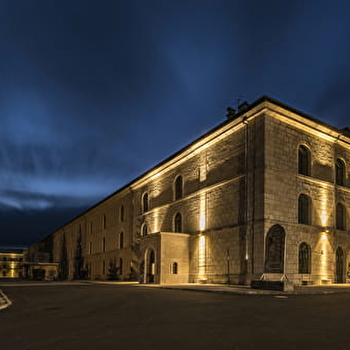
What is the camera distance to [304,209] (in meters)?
21.9

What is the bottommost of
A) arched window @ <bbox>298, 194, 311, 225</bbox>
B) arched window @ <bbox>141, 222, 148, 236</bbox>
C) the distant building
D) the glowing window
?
the distant building

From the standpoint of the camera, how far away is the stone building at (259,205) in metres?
20.0

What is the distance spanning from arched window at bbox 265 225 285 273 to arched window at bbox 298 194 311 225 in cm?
472

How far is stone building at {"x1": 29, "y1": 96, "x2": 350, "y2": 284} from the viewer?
65.5 feet

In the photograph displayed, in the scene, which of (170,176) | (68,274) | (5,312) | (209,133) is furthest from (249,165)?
(68,274)

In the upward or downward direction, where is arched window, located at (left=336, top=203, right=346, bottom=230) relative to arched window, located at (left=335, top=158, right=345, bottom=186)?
downward

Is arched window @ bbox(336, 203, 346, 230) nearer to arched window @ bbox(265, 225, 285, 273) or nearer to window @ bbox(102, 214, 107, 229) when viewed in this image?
arched window @ bbox(265, 225, 285, 273)

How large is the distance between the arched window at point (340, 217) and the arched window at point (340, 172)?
1.57 meters

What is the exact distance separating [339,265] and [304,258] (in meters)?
3.68

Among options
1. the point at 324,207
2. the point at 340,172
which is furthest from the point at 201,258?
the point at 340,172

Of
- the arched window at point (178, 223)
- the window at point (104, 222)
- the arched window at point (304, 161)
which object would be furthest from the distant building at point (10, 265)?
the arched window at point (304, 161)

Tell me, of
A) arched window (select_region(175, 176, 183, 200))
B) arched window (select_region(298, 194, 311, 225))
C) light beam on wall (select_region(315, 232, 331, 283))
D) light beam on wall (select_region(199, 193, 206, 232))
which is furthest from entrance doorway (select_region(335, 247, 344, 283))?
arched window (select_region(175, 176, 183, 200))

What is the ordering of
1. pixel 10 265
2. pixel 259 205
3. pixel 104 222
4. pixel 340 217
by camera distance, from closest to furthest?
pixel 259 205
pixel 340 217
pixel 104 222
pixel 10 265

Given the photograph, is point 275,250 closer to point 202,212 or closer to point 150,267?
point 202,212
